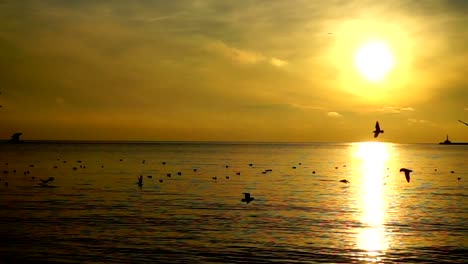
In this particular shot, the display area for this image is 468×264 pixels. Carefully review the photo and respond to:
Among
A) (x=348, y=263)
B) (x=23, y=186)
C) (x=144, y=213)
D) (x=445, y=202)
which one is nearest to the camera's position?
(x=348, y=263)

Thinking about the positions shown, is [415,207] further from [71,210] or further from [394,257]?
[71,210]

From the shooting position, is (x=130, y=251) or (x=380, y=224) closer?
(x=130, y=251)

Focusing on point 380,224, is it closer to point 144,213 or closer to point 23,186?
point 144,213

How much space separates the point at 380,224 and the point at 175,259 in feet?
59.4

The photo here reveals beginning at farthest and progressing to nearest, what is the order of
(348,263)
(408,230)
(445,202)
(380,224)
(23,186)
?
1. (23,186)
2. (445,202)
3. (380,224)
4. (408,230)
5. (348,263)

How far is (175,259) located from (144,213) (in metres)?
16.3

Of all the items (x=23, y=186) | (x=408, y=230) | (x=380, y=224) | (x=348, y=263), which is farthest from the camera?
(x=23, y=186)

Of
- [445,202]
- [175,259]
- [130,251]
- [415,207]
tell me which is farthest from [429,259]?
[445,202]

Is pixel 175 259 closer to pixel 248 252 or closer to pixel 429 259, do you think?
pixel 248 252

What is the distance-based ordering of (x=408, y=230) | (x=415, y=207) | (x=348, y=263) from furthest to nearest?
1. (x=415, y=207)
2. (x=408, y=230)
3. (x=348, y=263)

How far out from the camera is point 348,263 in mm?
27969

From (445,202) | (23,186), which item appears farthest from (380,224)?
(23,186)

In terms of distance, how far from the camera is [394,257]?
2941cm

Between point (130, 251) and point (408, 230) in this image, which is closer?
point (130, 251)
